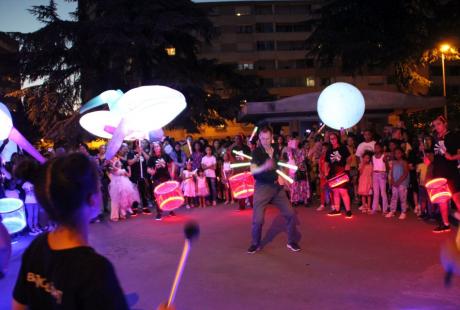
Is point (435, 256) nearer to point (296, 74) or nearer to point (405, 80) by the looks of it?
point (405, 80)

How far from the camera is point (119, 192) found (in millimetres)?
11430

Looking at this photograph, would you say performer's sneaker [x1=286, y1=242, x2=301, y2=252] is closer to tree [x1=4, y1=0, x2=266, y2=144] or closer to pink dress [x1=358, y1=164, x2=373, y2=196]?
pink dress [x1=358, y1=164, x2=373, y2=196]

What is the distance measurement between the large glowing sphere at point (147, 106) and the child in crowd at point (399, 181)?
5100 mm

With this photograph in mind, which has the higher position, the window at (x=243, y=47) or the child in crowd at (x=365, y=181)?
the window at (x=243, y=47)

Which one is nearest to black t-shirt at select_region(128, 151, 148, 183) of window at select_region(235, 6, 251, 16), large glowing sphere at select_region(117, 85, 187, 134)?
large glowing sphere at select_region(117, 85, 187, 134)

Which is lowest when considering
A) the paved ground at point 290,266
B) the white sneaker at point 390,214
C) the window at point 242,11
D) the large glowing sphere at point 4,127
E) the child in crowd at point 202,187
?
the white sneaker at point 390,214

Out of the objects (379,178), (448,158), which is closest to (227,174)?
(379,178)

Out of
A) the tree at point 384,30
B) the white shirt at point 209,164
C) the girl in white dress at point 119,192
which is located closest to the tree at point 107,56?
the tree at point 384,30

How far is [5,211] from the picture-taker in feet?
23.3

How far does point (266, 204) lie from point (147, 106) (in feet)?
8.75

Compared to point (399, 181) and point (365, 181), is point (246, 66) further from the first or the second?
point (399, 181)

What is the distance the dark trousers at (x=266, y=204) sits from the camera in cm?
719

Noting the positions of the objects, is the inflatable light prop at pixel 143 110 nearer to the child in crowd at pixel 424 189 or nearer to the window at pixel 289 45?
the child in crowd at pixel 424 189

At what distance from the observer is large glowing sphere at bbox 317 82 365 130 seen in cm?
1099
